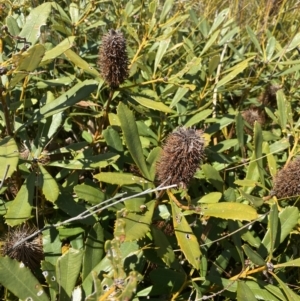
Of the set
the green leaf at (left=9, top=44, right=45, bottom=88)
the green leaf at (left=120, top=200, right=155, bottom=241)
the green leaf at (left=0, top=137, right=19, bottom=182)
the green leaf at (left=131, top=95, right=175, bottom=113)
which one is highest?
the green leaf at (left=9, top=44, right=45, bottom=88)

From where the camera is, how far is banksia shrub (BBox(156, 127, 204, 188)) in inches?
40.8

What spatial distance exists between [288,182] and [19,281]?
2.59 ft

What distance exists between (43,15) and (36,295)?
2.31ft

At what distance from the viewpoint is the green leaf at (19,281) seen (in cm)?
77

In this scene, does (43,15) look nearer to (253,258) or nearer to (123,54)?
(123,54)

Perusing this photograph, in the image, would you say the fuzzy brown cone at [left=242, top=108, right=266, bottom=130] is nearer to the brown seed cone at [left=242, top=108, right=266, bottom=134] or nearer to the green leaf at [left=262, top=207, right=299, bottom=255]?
the brown seed cone at [left=242, top=108, right=266, bottom=134]

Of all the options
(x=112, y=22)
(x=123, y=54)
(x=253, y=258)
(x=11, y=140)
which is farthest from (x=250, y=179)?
(x=112, y=22)

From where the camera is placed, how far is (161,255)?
1.05 metres

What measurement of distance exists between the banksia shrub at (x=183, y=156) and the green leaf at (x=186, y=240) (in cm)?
7

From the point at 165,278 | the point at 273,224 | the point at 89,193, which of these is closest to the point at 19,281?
the point at 89,193

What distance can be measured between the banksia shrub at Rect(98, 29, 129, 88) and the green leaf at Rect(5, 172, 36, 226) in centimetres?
40

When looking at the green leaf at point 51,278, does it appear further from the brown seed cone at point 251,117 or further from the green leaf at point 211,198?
the brown seed cone at point 251,117

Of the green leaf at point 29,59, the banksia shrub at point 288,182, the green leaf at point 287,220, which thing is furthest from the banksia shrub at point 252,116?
the green leaf at point 29,59

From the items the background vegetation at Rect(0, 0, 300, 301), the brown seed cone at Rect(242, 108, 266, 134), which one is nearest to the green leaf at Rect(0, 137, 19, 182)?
the background vegetation at Rect(0, 0, 300, 301)
